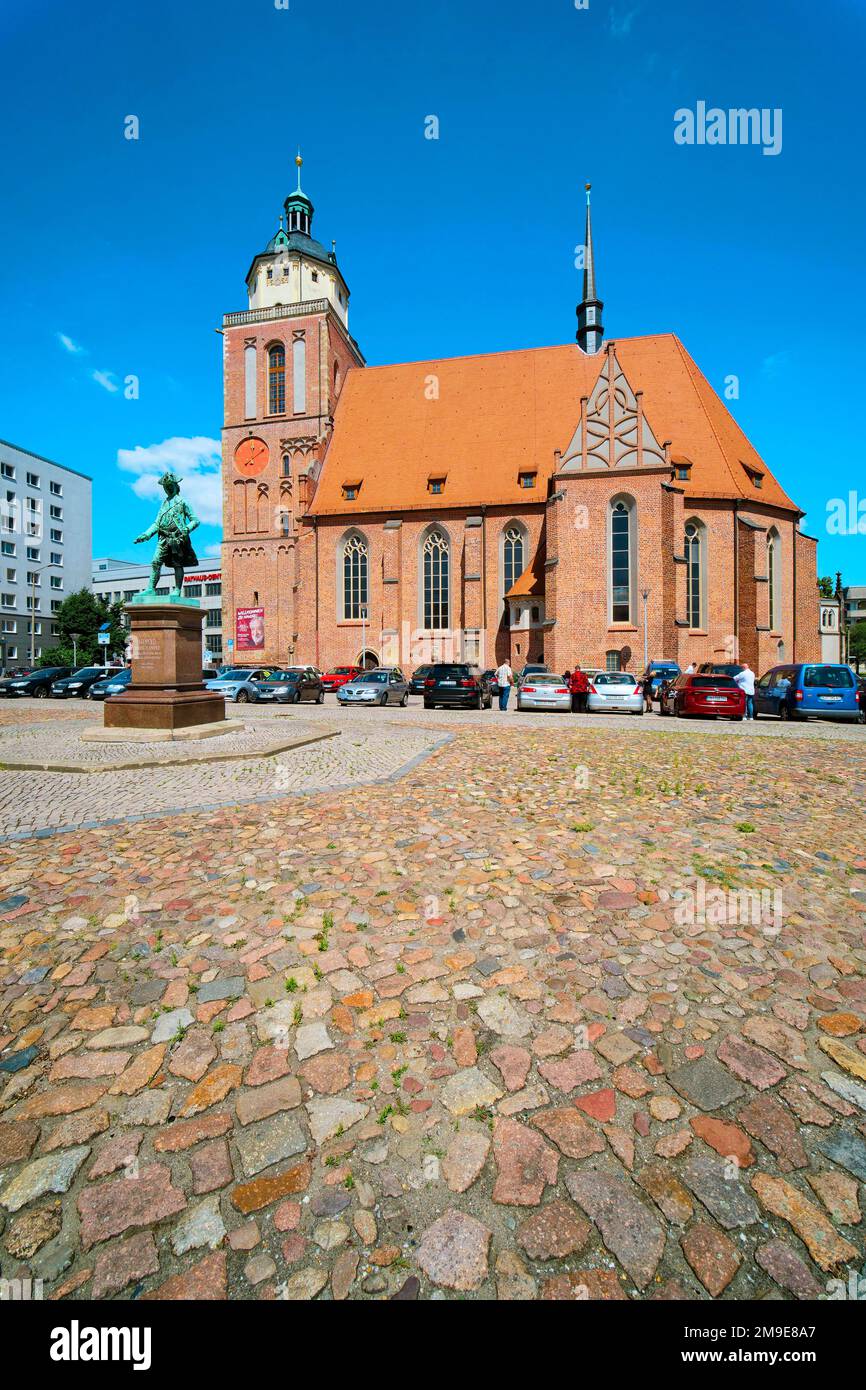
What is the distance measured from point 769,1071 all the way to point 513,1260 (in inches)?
46.6

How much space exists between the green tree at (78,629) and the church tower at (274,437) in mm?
23229

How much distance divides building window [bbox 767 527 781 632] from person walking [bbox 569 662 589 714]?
19.6 metres

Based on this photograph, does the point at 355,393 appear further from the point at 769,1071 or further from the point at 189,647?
the point at 769,1071

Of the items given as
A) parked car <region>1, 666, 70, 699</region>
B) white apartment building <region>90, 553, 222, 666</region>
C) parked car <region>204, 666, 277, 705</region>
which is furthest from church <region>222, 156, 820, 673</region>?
white apartment building <region>90, 553, 222, 666</region>

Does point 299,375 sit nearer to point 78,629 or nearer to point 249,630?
point 249,630

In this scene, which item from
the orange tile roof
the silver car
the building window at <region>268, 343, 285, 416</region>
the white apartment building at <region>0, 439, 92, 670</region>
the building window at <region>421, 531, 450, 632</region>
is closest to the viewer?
the silver car

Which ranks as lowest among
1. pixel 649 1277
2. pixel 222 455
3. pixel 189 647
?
pixel 649 1277

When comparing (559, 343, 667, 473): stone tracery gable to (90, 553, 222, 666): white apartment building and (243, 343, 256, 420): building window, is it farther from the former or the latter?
(90, 553, 222, 666): white apartment building

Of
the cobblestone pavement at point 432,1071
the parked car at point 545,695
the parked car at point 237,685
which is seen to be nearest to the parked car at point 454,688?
the parked car at point 545,695

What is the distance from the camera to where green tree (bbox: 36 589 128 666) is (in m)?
56.0

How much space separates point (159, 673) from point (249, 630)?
2987cm

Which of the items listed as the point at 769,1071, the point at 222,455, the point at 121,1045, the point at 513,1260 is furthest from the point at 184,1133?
the point at 222,455

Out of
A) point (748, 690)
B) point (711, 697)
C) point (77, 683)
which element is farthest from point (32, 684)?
point (748, 690)

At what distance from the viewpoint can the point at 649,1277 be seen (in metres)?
1.40
